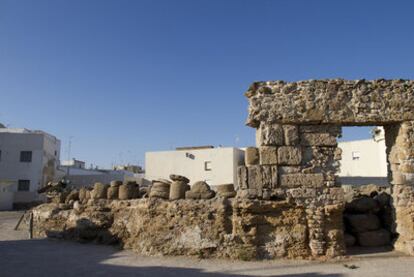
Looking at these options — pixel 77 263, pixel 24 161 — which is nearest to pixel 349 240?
pixel 77 263

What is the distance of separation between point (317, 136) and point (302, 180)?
1.01m

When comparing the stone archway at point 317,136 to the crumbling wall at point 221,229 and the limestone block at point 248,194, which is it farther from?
the crumbling wall at point 221,229

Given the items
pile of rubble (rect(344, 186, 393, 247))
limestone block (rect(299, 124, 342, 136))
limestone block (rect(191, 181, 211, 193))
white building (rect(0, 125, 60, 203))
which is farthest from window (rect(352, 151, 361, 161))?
white building (rect(0, 125, 60, 203))

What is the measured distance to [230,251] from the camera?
7305mm

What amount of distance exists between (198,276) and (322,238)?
281 cm

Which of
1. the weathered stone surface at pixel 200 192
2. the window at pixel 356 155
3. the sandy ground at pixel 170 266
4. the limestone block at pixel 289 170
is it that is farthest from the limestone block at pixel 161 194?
the window at pixel 356 155

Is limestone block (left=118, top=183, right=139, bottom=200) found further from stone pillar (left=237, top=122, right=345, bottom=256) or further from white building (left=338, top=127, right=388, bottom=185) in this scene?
white building (left=338, top=127, right=388, bottom=185)

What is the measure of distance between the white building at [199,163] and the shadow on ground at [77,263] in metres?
20.0

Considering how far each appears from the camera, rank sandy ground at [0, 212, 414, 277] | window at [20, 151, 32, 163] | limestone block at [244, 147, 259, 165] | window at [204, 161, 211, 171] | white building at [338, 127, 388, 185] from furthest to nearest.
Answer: window at [204, 161, 211, 171], window at [20, 151, 32, 163], white building at [338, 127, 388, 185], limestone block at [244, 147, 259, 165], sandy ground at [0, 212, 414, 277]

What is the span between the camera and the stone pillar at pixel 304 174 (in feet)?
24.1

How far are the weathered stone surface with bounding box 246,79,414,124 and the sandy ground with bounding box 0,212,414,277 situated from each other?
2866 millimetres

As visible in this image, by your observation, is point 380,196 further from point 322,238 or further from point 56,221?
point 56,221

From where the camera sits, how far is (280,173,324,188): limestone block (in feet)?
24.7

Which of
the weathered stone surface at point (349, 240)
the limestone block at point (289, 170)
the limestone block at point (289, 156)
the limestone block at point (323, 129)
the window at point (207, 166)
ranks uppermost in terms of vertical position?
the window at point (207, 166)
